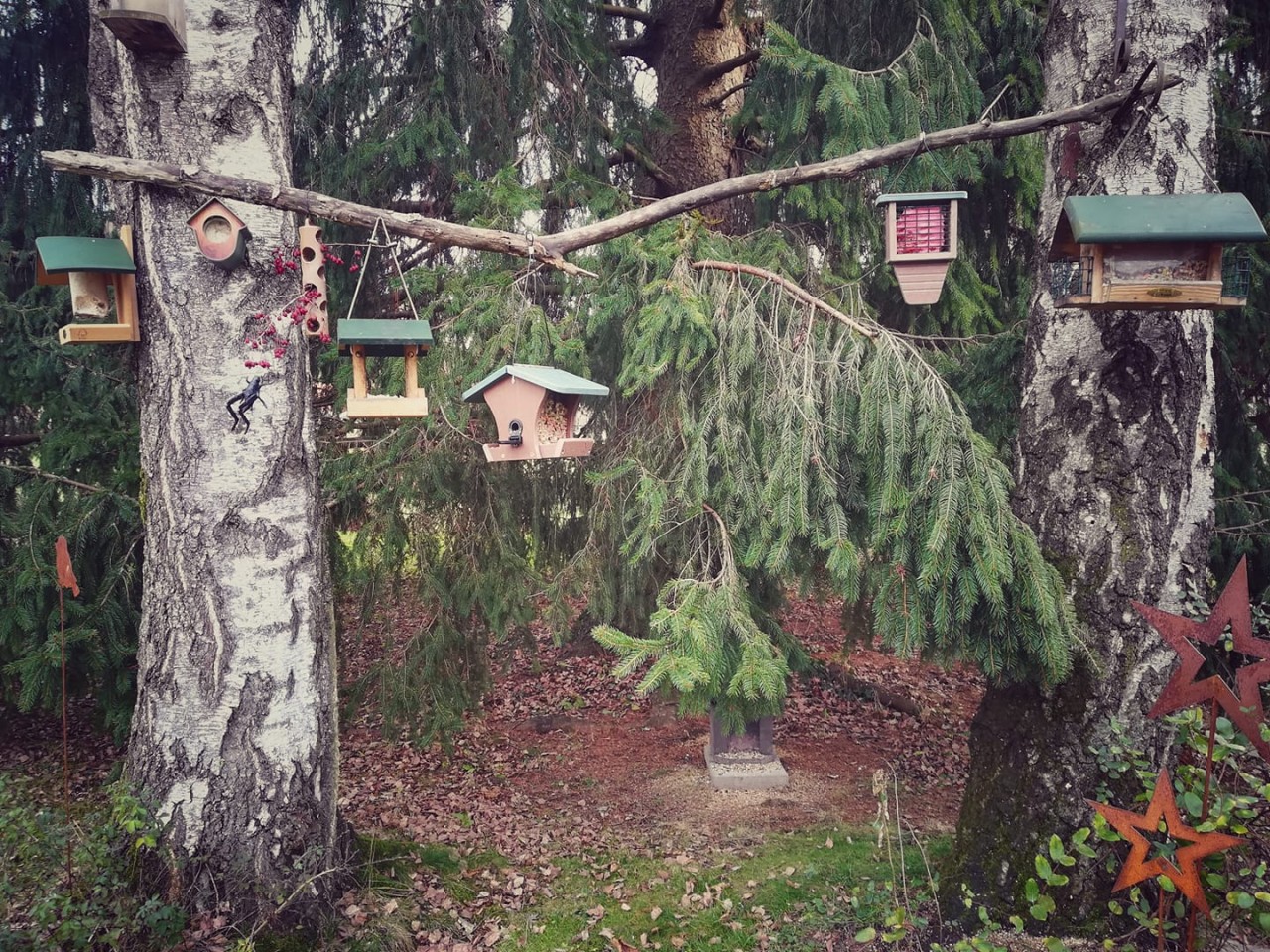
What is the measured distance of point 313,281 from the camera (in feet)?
9.16

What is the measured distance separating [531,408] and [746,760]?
3821 millimetres

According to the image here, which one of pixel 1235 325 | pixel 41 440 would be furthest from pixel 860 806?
pixel 41 440

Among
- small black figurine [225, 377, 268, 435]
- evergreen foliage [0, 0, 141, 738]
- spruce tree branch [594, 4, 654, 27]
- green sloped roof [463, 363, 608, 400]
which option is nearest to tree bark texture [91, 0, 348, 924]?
small black figurine [225, 377, 268, 435]

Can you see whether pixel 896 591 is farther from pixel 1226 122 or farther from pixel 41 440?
pixel 41 440

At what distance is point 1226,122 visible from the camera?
16.4 ft

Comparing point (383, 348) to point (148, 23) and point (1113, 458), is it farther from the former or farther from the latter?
point (1113, 458)

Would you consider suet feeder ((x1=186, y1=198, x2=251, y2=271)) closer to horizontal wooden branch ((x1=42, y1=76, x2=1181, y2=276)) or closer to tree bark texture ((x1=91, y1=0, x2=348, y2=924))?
horizontal wooden branch ((x1=42, y1=76, x2=1181, y2=276))

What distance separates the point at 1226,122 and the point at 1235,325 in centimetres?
125

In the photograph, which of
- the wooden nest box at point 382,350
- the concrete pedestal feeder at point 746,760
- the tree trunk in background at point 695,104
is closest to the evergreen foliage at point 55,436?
the wooden nest box at point 382,350

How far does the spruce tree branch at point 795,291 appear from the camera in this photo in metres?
3.62

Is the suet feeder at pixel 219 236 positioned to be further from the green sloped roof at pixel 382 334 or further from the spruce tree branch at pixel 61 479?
the spruce tree branch at pixel 61 479

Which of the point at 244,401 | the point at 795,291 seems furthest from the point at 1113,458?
the point at 244,401

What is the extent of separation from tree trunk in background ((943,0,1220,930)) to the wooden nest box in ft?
8.68

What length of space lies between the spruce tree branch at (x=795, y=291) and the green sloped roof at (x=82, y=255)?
2.41 meters
